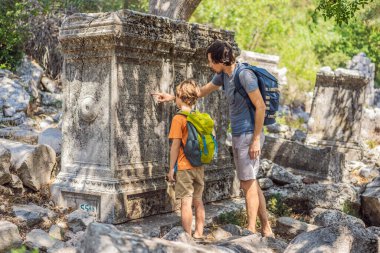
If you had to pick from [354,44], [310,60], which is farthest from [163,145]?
[354,44]

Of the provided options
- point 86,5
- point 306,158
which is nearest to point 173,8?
point 306,158

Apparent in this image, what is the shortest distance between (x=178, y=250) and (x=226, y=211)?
2.80m

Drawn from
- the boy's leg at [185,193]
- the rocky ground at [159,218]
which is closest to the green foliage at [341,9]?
the rocky ground at [159,218]

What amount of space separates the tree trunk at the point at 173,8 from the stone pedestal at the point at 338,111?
574cm

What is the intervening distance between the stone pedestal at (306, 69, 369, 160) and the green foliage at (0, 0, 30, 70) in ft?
20.9

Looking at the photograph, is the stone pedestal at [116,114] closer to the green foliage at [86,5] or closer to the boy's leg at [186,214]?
the boy's leg at [186,214]

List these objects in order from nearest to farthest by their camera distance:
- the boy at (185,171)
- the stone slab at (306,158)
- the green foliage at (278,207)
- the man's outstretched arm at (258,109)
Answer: the man's outstretched arm at (258,109) < the boy at (185,171) < the green foliage at (278,207) < the stone slab at (306,158)

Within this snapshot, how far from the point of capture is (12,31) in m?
11.8

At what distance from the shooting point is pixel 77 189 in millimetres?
5387

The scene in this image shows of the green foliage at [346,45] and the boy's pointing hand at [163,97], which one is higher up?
the green foliage at [346,45]

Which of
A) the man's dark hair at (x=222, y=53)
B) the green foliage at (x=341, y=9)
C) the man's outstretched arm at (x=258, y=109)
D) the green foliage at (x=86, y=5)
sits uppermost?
the green foliage at (x=86, y=5)

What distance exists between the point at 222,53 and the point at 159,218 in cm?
177

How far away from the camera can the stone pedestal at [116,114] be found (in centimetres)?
529

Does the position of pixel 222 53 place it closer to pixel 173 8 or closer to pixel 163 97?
pixel 163 97
